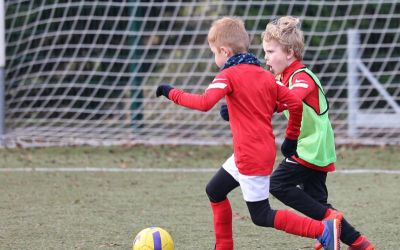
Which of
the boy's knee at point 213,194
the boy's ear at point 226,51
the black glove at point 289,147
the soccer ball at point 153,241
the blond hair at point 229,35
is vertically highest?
the blond hair at point 229,35

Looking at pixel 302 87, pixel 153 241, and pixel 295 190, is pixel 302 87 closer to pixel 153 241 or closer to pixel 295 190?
pixel 295 190

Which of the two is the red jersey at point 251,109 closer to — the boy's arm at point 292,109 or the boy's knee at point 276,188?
the boy's arm at point 292,109

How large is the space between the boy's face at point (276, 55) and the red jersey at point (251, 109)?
362mm

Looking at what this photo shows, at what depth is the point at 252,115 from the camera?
4.25 metres

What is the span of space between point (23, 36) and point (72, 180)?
11.0 feet

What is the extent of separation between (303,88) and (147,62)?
5871mm

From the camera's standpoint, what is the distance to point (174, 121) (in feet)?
33.0

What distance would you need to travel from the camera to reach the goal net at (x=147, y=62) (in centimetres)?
1002

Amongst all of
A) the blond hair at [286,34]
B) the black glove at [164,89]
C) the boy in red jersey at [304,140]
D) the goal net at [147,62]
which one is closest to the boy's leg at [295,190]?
the boy in red jersey at [304,140]

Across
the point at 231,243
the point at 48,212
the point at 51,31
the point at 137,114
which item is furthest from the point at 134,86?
the point at 231,243

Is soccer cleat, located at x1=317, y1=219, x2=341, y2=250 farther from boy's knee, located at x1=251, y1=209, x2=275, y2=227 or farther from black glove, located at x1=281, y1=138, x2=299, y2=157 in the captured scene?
black glove, located at x1=281, y1=138, x2=299, y2=157

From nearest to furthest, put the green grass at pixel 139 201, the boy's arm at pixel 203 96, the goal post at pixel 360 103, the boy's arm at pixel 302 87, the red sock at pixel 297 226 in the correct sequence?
1. the boy's arm at pixel 203 96
2. the red sock at pixel 297 226
3. the boy's arm at pixel 302 87
4. the green grass at pixel 139 201
5. the goal post at pixel 360 103

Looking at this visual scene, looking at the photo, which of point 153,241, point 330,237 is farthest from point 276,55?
point 153,241

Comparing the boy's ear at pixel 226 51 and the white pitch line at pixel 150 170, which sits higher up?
the boy's ear at pixel 226 51
